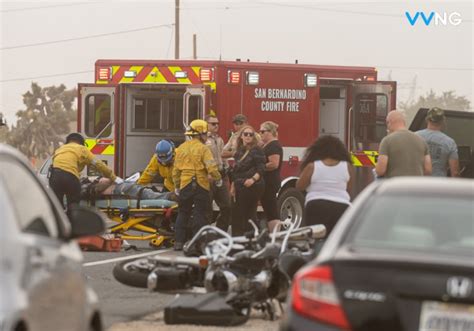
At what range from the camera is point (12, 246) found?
219 inches

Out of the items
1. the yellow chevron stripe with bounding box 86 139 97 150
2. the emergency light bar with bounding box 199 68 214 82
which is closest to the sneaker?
the yellow chevron stripe with bounding box 86 139 97 150

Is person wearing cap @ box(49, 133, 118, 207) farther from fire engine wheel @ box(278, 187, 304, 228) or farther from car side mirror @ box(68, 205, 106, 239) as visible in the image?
car side mirror @ box(68, 205, 106, 239)

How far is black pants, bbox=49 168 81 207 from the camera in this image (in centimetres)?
1694

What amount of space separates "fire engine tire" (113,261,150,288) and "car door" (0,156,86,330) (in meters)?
4.29

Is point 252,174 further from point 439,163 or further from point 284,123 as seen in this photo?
point 284,123

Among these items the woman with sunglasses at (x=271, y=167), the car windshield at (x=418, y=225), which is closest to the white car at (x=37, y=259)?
the car windshield at (x=418, y=225)

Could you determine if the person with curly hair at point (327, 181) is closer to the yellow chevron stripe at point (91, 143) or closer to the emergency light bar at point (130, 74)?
the yellow chevron stripe at point (91, 143)

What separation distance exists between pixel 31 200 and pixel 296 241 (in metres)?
4.89

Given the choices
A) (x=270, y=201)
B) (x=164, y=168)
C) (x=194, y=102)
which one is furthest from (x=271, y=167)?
(x=194, y=102)

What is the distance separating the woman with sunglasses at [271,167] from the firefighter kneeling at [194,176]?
0.61 meters

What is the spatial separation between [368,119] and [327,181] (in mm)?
10575

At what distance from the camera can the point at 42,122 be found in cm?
11775

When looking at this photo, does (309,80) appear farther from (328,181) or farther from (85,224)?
(85,224)

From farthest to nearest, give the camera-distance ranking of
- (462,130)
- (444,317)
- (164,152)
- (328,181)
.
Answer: (164,152) → (462,130) → (328,181) → (444,317)
